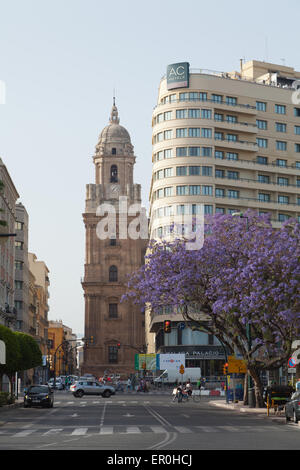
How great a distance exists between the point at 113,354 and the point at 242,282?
92.6 m

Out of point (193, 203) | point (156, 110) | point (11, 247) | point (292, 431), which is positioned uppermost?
point (156, 110)

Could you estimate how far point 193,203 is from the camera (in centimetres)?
9138

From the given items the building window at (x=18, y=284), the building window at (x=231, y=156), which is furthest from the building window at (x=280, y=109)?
the building window at (x=18, y=284)

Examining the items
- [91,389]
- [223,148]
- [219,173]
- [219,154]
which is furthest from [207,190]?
[91,389]

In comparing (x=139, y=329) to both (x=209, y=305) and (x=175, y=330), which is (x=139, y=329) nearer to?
(x=175, y=330)

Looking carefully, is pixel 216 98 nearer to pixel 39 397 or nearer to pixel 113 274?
pixel 113 274

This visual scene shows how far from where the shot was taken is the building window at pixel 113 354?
13175 cm

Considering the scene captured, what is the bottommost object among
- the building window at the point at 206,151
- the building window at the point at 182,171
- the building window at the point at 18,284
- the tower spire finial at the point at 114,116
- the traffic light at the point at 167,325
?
the traffic light at the point at 167,325

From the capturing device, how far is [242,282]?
41.9 m

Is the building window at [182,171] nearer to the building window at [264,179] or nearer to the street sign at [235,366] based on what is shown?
the building window at [264,179]

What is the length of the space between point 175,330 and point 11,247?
23.8 m

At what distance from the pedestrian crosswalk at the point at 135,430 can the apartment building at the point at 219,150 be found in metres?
60.3

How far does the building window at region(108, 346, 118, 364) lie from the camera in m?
132
